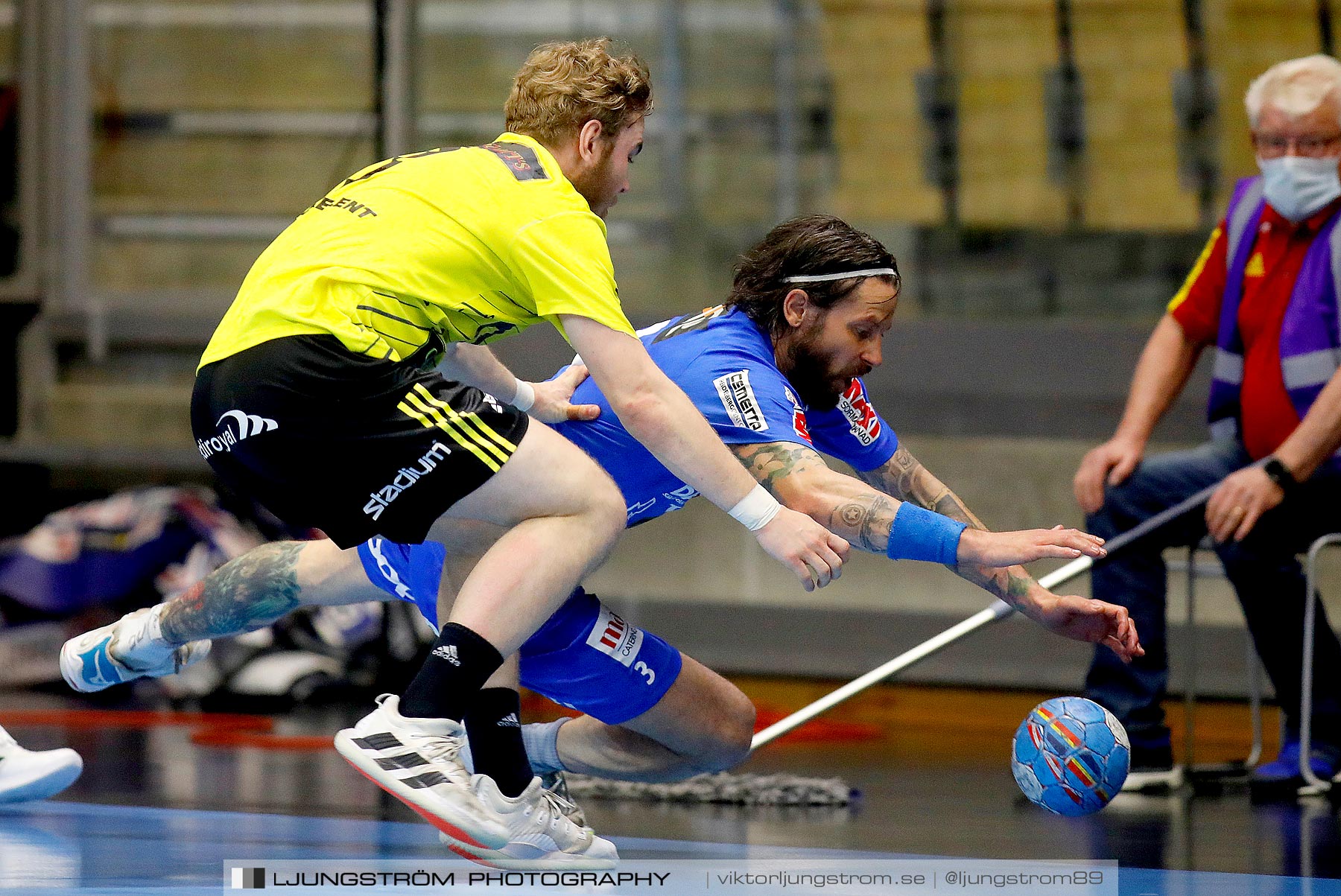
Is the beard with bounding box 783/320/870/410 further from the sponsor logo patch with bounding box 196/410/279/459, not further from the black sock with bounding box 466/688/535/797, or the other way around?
the sponsor logo patch with bounding box 196/410/279/459

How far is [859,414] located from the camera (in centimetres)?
365

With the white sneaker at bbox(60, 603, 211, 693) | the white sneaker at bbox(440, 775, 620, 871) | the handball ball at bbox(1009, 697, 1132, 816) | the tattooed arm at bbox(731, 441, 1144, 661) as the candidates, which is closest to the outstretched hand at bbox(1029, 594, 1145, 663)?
the tattooed arm at bbox(731, 441, 1144, 661)

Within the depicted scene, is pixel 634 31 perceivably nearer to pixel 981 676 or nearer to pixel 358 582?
pixel 981 676

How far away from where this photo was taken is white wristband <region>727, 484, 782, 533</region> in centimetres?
296

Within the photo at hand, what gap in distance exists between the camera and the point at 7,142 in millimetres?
9680

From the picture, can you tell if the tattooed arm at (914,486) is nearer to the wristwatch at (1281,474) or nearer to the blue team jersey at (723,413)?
the blue team jersey at (723,413)

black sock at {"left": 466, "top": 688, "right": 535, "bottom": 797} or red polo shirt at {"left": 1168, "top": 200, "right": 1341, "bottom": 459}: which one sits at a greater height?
red polo shirt at {"left": 1168, "top": 200, "right": 1341, "bottom": 459}

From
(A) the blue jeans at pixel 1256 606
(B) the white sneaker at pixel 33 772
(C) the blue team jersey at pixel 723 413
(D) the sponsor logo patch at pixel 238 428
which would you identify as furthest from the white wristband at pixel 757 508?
(A) the blue jeans at pixel 1256 606

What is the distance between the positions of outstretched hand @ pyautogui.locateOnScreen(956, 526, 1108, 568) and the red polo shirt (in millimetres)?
2061

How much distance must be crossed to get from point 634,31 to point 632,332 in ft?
22.0

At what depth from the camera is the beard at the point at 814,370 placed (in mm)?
3434

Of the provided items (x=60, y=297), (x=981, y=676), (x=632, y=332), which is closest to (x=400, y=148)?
(x=60, y=297)

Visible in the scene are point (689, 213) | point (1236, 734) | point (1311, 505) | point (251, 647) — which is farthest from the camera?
point (689, 213)

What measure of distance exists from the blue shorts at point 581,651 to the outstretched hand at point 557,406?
34 centimetres
